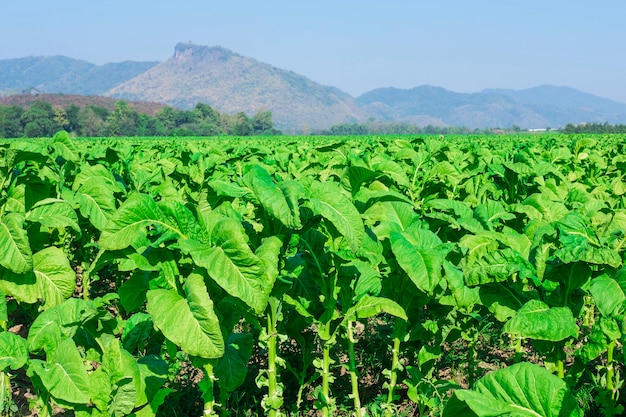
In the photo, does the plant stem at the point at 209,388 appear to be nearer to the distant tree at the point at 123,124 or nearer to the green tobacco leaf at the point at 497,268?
the green tobacco leaf at the point at 497,268

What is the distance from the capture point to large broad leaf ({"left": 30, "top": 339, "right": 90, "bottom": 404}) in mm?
2186

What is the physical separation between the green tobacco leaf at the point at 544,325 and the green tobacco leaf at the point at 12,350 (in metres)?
1.95

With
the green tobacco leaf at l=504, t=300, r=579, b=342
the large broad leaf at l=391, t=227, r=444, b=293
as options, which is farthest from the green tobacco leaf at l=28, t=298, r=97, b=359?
the green tobacco leaf at l=504, t=300, r=579, b=342

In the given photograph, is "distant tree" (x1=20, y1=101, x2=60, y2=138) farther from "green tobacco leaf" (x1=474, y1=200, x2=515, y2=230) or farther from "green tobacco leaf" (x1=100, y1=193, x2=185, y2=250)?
"green tobacco leaf" (x1=100, y1=193, x2=185, y2=250)

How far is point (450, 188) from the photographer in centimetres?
538

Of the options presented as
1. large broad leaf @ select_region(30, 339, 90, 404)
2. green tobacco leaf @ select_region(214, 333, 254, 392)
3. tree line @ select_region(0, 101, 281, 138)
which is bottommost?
green tobacco leaf @ select_region(214, 333, 254, 392)

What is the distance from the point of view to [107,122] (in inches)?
3381

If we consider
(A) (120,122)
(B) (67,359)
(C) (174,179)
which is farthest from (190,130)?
(B) (67,359)

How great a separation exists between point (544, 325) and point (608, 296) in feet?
0.89

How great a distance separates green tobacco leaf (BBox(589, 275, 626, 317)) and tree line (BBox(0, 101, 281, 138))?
242 ft

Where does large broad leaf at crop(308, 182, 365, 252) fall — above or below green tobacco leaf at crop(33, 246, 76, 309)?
above

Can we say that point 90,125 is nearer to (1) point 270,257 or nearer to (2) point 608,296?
(1) point 270,257

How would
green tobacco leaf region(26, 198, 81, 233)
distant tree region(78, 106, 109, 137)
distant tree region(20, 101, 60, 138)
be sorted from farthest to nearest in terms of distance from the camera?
distant tree region(78, 106, 109, 137) < distant tree region(20, 101, 60, 138) < green tobacco leaf region(26, 198, 81, 233)

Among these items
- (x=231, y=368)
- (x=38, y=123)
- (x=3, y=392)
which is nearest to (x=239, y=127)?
(x=38, y=123)
